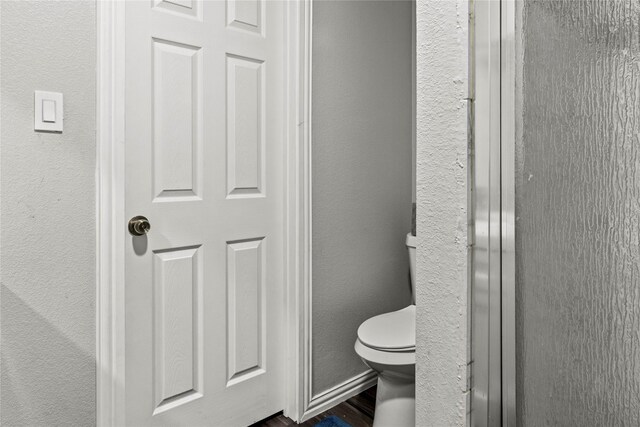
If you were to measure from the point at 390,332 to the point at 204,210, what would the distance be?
0.85 m

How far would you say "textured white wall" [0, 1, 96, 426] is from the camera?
1124mm

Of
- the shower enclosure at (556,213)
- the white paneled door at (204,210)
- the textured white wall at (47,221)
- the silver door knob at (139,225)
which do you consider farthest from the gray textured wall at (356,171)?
the shower enclosure at (556,213)

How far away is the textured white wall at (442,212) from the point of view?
0.75m

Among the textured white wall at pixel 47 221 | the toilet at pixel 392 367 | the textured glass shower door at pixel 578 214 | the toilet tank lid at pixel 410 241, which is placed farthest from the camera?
the toilet tank lid at pixel 410 241

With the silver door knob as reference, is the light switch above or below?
above

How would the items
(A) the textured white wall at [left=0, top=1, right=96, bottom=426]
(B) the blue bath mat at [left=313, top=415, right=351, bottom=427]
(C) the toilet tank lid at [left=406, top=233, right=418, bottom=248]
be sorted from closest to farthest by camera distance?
(A) the textured white wall at [left=0, top=1, right=96, bottom=426], (B) the blue bath mat at [left=313, top=415, right=351, bottom=427], (C) the toilet tank lid at [left=406, top=233, right=418, bottom=248]

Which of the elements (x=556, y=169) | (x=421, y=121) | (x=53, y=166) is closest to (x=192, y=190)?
(x=53, y=166)

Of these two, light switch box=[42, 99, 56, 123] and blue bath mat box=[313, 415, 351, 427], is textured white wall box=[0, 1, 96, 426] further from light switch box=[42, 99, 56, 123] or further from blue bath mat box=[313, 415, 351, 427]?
blue bath mat box=[313, 415, 351, 427]

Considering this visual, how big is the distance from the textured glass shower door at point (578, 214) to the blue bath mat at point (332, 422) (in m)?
1.12

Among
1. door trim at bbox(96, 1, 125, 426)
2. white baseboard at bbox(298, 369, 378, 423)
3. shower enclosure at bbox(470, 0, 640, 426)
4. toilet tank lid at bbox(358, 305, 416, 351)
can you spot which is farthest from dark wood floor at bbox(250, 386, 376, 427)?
shower enclosure at bbox(470, 0, 640, 426)

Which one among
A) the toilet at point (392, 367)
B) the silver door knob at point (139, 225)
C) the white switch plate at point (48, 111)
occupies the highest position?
the white switch plate at point (48, 111)

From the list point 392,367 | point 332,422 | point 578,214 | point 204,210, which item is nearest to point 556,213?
point 578,214

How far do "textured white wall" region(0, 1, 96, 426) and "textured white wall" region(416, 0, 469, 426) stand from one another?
98 centimetres

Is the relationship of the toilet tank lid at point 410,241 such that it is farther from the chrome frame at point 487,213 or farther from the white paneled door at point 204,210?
the chrome frame at point 487,213
